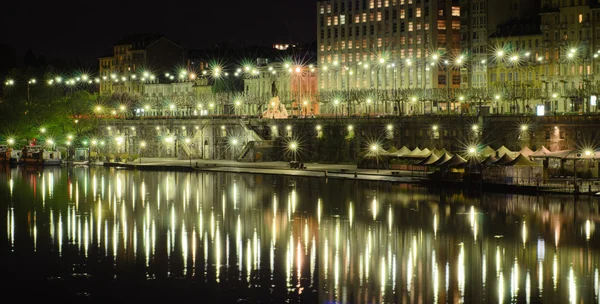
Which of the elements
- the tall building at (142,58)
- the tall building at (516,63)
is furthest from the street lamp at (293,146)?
the tall building at (142,58)

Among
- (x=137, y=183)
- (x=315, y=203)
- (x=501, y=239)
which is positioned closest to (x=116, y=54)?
(x=137, y=183)

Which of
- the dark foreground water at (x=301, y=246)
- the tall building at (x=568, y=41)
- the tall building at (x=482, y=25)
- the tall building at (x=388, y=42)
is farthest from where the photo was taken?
the tall building at (x=388, y=42)

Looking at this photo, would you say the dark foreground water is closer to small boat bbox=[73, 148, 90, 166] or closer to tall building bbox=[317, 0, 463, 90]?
small boat bbox=[73, 148, 90, 166]

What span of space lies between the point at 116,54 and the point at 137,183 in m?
101

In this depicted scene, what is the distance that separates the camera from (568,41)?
10438 cm

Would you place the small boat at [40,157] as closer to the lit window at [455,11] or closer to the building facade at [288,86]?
the building facade at [288,86]

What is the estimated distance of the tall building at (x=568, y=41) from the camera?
4018 inches

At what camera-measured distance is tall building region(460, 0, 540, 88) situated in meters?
117

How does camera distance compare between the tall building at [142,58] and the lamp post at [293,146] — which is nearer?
the lamp post at [293,146]

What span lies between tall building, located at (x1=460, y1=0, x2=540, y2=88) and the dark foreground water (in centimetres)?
5101

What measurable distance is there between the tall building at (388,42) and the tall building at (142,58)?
124 ft

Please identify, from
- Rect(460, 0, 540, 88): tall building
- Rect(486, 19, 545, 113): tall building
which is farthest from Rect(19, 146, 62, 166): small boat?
Rect(486, 19, 545, 113): tall building

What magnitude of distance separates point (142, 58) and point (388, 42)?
2112 inches

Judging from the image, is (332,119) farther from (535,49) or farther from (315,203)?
(315,203)
